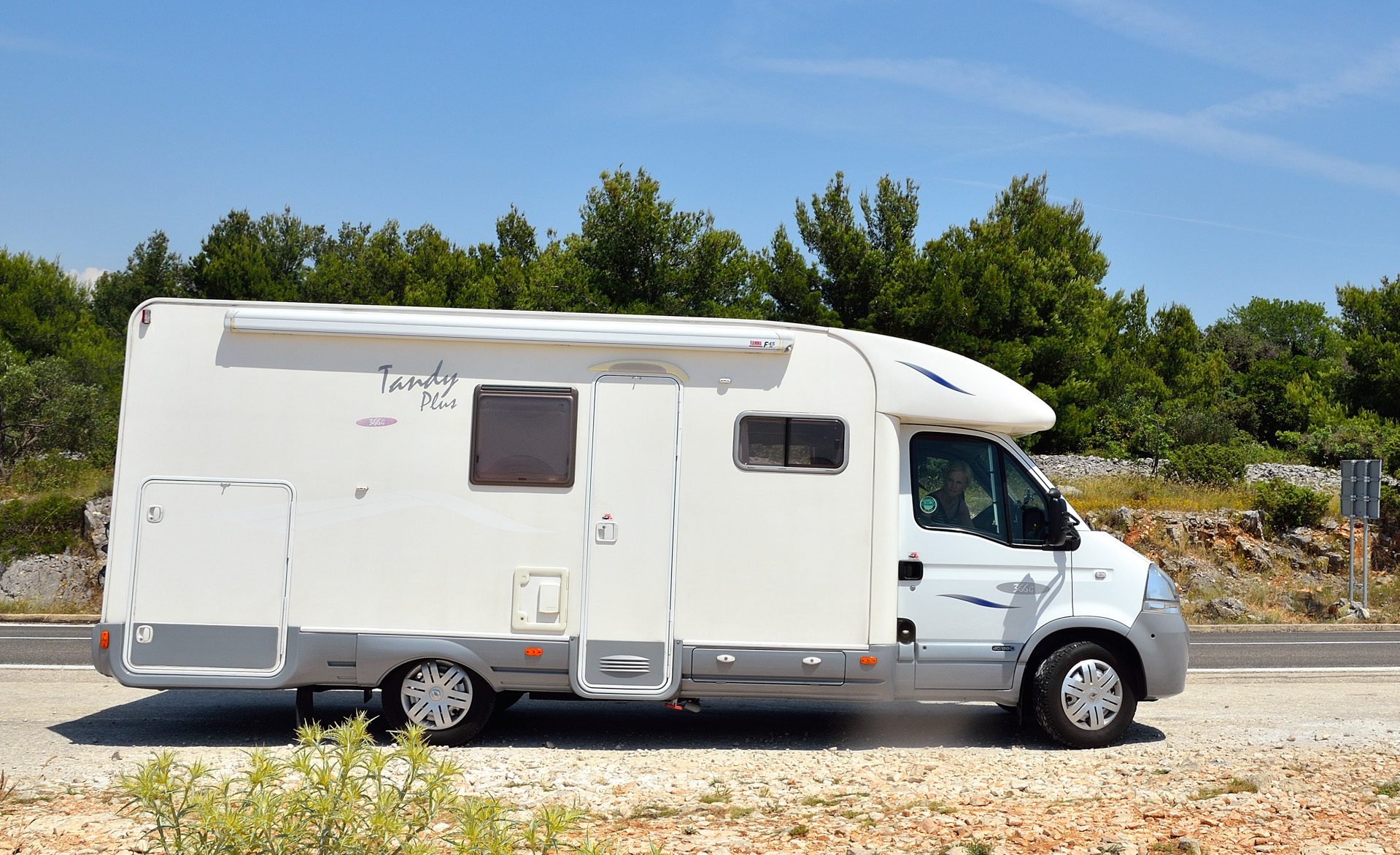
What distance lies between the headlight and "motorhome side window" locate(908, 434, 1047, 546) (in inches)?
32.6

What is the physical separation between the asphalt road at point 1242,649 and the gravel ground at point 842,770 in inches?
82.0

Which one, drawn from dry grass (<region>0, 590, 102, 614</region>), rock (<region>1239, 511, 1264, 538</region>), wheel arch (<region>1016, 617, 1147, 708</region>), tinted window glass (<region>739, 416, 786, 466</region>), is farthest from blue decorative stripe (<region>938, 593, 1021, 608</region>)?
rock (<region>1239, 511, 1264, 538</region>)

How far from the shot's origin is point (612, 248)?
2645 centimetres

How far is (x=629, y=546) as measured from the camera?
7.28 metres

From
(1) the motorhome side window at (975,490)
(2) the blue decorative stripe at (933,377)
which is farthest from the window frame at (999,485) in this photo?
(2) the blue decorative stripe at (933,377)

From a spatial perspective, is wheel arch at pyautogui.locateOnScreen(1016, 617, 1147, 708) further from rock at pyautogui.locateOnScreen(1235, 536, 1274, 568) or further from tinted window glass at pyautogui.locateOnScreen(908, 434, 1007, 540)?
rock at pyautogui.locateOnScreen(1235, 536, 1274, 568)

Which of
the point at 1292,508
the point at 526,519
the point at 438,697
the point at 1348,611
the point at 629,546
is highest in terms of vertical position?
the point at 1292,508

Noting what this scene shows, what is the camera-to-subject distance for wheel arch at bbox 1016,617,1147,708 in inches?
300

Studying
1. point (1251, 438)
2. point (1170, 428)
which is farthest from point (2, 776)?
point (1251, 438)

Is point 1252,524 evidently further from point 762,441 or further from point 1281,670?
point 762,441

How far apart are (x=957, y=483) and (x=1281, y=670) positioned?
689 centimetres

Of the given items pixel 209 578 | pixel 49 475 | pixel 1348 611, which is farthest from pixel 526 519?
pixel 49 475

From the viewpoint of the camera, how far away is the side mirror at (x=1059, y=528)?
7.63 m

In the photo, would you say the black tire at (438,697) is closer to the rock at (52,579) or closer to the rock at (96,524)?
the rock at (52,579)
